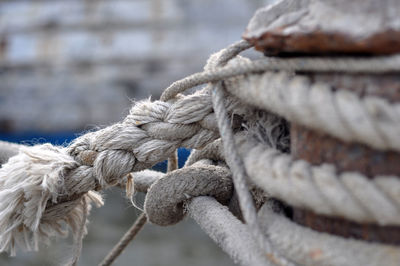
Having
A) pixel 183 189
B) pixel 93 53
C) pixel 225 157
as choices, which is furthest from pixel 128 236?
pixel 93 53

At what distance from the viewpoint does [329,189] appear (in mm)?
485

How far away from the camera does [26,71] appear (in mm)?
5551

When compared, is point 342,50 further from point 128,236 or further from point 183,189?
point 128,236

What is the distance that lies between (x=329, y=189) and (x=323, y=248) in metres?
0.06

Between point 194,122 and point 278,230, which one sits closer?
point 278,230

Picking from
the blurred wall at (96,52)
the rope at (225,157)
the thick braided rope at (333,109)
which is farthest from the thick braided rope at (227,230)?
the blurred wall at (96,52)

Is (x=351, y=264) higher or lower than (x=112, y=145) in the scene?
lower

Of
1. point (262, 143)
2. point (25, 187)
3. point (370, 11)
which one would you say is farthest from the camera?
point (25, 187)

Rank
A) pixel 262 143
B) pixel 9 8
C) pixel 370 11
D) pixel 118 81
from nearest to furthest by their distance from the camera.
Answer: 1. pixel 370 11
2. pixel 262 143
3. pixel 118 81
4. pixel 9 8

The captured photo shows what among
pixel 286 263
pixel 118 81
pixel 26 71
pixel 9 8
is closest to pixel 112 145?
pixel 286 263

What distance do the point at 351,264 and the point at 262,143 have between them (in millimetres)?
198

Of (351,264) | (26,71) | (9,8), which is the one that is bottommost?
(351,264)

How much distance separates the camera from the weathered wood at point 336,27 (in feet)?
1.49

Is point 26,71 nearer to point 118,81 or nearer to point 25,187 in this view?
point 118,81
